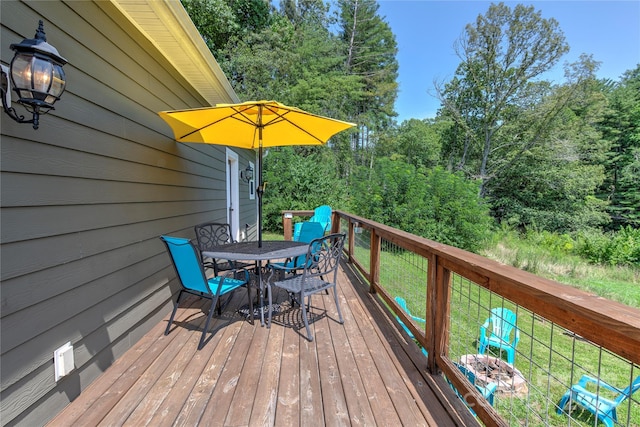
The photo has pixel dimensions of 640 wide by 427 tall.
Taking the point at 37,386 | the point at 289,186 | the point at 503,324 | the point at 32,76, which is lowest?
the point at 503,324

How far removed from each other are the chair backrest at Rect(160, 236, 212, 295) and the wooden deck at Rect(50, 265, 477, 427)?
0.45 metres

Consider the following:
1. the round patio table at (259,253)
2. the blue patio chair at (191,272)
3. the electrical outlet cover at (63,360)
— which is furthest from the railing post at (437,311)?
the electrical outlet cover at (63,360)

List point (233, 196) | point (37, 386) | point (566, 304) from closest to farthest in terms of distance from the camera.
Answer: point (566, 304) → point (37, 386) → point (233, 196)

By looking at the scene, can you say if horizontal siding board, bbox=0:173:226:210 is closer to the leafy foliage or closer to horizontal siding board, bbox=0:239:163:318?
horizontal siding board, bbox=0:239:163:318

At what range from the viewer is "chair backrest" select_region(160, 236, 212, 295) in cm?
227

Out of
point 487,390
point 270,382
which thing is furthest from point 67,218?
point 487,390

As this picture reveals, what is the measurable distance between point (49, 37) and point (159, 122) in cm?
131

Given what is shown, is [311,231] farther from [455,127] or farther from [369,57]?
[455,127]

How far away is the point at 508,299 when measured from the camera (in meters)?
1.28

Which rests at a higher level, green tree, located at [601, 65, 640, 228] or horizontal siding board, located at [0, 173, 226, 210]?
green tree, located at [601, 65, 640, 228]

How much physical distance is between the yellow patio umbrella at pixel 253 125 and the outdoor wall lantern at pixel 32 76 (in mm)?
1080

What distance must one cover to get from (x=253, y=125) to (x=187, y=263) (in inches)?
60.4

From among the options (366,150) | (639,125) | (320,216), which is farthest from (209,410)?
(639,125)

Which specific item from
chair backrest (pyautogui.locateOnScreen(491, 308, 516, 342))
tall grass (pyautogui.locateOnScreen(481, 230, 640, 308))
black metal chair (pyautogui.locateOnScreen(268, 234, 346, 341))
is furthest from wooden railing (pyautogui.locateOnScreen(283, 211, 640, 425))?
tall grass (pyautogui.locateOnScreen(481, 230, 640, 308))
